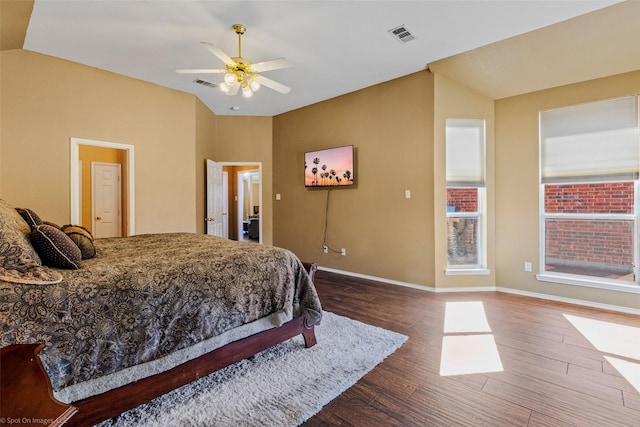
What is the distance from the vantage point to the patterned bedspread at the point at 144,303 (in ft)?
4.16

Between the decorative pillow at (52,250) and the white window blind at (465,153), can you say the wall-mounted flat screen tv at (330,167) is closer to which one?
the white window blind at (465,153)

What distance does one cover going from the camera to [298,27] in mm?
2850

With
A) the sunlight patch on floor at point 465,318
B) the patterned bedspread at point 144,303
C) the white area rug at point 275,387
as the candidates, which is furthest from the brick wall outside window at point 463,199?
the patterned bedspread at point 144,303

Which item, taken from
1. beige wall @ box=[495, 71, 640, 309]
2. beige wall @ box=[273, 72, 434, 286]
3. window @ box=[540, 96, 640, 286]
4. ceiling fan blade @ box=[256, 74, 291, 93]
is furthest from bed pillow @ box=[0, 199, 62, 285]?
window @ box=[540, 96, 640, 286]

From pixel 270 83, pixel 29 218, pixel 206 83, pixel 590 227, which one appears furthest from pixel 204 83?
pixel 590 227

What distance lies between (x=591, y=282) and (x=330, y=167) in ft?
11.9

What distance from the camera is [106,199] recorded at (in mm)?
5355

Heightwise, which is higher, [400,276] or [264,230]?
[264,230]

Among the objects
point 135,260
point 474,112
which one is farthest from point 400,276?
point 135,260

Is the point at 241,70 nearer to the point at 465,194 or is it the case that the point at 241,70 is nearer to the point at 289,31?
the point at 289,31

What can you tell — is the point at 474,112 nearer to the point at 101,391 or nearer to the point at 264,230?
the point at 264,230

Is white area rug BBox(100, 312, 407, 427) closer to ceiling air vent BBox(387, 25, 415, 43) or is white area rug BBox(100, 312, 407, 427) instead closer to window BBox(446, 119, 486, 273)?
window BBox(446, 119, 486, 273)

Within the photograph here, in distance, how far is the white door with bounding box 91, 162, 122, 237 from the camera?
5203 mm

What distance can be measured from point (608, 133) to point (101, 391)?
501 centimetres
